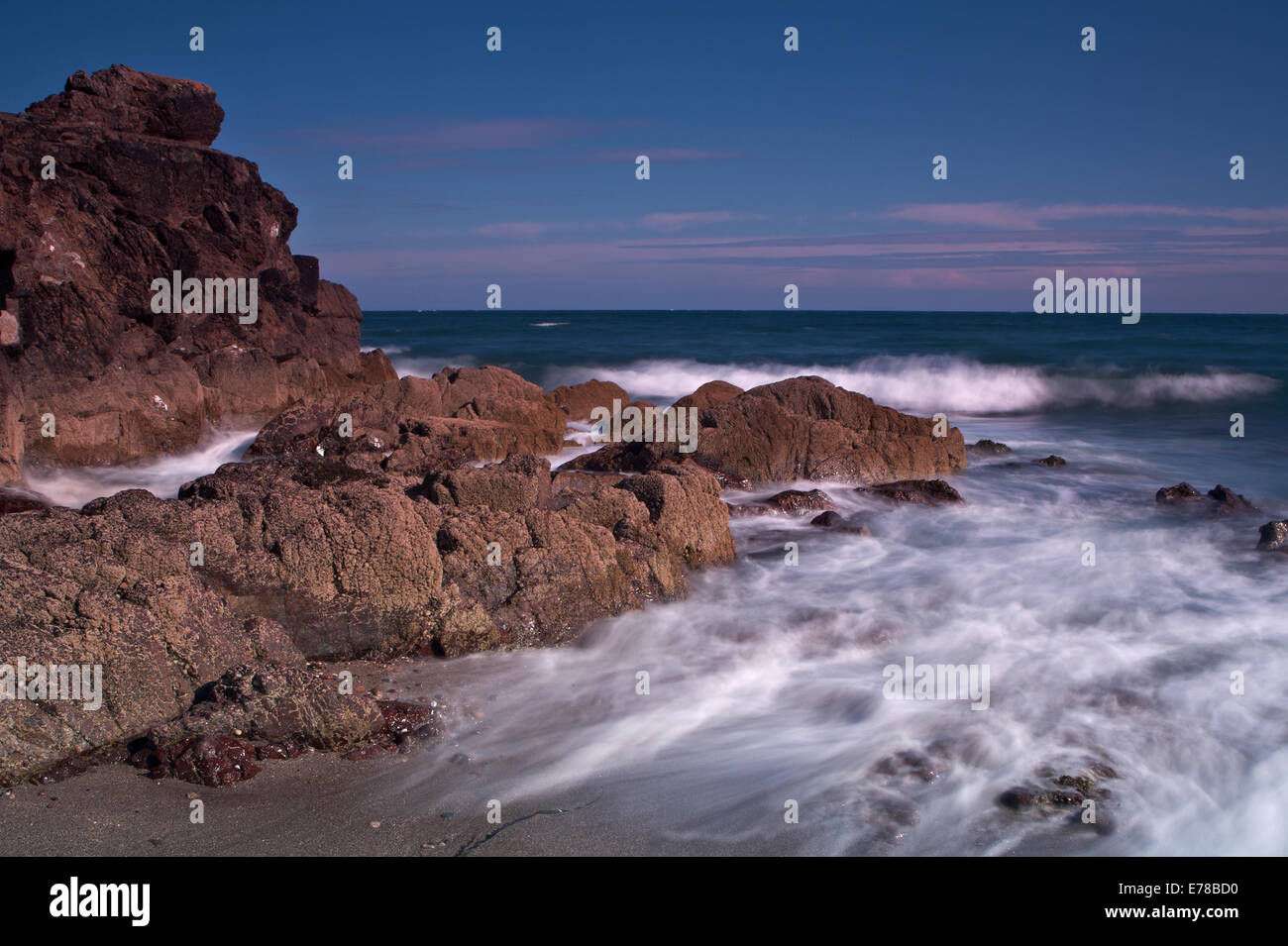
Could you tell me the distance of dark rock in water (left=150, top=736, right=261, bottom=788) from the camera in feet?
13.5

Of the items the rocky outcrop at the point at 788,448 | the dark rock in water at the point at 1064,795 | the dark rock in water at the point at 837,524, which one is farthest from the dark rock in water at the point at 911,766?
the rocky outcrop at the point at 788,448

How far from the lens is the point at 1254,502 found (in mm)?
11445

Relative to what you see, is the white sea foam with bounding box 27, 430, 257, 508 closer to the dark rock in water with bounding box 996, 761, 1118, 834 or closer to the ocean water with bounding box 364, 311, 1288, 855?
the ocean water with bounding box 364, 311, 1288, 855

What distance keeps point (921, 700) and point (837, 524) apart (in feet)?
12.6

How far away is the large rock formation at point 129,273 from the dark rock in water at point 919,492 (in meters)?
9.29

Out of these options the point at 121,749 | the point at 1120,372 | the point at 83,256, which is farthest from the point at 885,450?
the point at 1120,372

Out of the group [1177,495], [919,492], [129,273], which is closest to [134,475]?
[129,273]

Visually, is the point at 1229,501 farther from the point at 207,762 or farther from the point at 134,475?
the point at 134,475

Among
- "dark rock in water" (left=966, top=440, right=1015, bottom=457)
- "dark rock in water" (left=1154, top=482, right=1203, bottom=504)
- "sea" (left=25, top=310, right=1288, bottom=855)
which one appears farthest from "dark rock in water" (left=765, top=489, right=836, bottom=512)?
"dark rock in water" (left=966, top=440, right=1015, bottom=457)

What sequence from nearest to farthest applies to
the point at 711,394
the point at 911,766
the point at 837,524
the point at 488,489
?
1. the point at 911,766
2. the point at 488,489
3. the point at 837,524
4. the point at 711,394

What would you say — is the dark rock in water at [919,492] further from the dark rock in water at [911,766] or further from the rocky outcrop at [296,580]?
the dark rock in water at [911,766]

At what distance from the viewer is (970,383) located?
25141 mm

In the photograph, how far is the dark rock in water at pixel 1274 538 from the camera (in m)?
8.64

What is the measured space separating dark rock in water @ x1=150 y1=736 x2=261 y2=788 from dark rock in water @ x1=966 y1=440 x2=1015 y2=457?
12.1m
